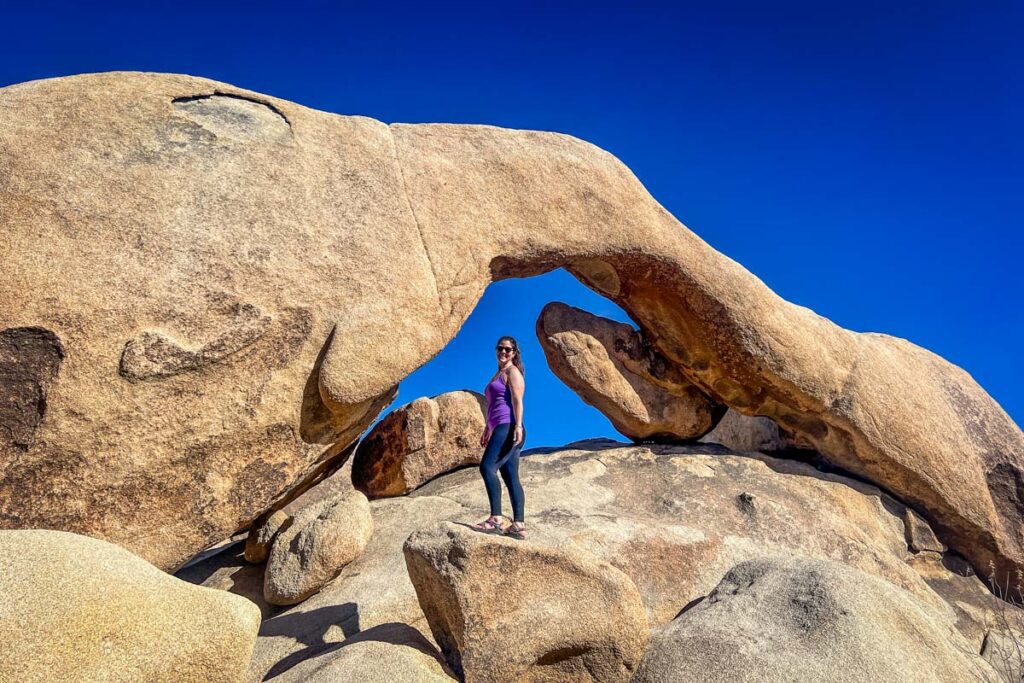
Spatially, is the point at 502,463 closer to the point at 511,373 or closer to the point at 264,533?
the point at 511,373

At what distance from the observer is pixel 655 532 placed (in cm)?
705

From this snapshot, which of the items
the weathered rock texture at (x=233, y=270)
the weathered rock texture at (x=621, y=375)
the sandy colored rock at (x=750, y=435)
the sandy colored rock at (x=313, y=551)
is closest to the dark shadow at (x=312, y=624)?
the sandy colored rock at (x=313, y=551)

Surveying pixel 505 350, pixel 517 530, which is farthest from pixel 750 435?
pixel 517 530

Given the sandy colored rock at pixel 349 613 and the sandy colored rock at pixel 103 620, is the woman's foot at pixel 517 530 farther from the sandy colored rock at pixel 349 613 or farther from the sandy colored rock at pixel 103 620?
the sandy colored rock at pixel 103 620

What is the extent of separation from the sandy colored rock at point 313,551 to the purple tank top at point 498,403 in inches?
60.0

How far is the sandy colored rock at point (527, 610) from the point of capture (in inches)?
174

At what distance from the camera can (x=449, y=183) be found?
740 centimetres

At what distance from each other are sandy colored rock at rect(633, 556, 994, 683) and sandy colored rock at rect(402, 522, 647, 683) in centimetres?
31

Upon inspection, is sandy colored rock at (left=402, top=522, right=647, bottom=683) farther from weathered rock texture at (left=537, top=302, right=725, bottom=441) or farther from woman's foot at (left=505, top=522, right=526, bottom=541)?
A: weathered rock texture at (left=537, top=302, right=725, bottom=441)

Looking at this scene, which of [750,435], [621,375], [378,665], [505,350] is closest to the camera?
[378,665]

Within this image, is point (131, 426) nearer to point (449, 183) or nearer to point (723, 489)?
point (449, 183)

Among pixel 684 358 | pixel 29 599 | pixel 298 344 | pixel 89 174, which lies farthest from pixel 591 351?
pixel 29 599

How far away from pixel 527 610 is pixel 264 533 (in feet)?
10.5

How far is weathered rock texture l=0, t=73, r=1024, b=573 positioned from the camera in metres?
5.48
